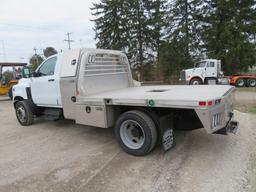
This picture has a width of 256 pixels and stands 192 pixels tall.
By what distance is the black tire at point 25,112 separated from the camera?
5812 mm

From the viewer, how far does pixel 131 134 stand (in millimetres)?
3709

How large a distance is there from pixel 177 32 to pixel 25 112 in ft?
66.5

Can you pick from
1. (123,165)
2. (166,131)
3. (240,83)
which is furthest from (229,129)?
(240,83)

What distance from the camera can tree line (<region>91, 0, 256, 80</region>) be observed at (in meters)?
19.4

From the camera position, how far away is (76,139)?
468 cm

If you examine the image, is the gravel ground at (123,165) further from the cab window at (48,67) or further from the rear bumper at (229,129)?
the cab window at (48,67)

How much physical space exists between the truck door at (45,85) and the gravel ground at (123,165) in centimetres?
105

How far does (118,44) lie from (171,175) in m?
24.1

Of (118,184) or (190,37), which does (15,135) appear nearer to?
(118,184)

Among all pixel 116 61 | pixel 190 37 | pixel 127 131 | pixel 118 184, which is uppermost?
pixel 190 37

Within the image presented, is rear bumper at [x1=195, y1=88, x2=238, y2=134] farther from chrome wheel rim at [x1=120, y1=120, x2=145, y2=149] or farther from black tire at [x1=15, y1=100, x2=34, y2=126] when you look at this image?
black tire at [x1=15, y1=100, x2=34, y2=126]

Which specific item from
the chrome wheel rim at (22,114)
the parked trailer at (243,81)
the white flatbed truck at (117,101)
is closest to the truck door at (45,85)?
the white flatbed truck at (117,101)

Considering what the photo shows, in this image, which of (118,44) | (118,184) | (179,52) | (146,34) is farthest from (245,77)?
(118,184)

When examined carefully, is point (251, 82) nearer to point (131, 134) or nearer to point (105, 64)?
point (105, 64)
